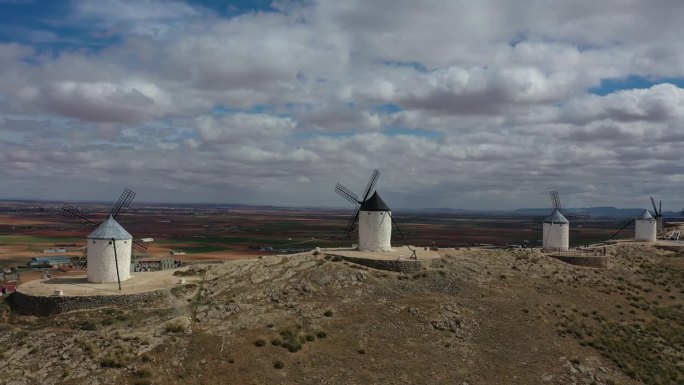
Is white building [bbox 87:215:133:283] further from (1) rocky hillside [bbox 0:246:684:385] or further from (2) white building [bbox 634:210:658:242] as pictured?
(2) white building [bbox 634:210:658:242]

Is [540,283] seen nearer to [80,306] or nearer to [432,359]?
[432,359]

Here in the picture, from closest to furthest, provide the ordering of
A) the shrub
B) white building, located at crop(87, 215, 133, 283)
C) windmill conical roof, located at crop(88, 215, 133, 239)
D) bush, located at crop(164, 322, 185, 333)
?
the shrub
bush, located at crop(164, 322, 185, 333)
white building, located at crop(87, 215, 133, 283)
windmill conical roof, located at crop(88, 215, 133, 239)

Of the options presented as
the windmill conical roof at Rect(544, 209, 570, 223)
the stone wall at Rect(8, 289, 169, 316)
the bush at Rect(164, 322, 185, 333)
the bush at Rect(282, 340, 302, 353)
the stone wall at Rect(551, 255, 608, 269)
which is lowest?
the bush at Rect(282, 340, 302, 353)

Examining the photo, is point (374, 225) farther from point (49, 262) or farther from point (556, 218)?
point (49, 262)

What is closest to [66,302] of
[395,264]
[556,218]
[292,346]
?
[292,346]

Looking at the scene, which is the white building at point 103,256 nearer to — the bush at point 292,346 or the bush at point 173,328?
the bush at point 173,328

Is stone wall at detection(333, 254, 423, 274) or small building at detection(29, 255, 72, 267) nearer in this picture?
stone wall at detection(333, 254, 423, 274)

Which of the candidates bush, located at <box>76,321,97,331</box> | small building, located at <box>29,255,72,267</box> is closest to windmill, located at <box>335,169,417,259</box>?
bush, located at <box>76,321,97,331</box>

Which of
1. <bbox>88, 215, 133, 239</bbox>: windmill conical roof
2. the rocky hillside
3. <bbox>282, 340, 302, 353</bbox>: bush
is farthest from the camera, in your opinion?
<bbox>88, 215, 133, 239</bbox>: windmill conical roof
